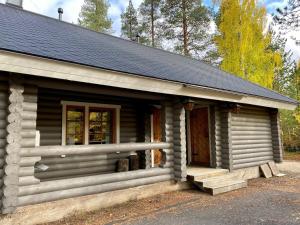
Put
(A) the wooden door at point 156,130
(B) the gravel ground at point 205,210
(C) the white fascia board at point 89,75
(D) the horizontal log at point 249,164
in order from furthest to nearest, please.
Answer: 1. (A) the wooden door at point 156,130
2. (D) the horizontal log at point 249,164
3. (B) the gravel ground at point 205,210
4. (C) the white fascia board at point 89,75

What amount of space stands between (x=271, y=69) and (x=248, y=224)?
45.3 ft

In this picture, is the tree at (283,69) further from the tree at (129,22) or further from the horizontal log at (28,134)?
the horizontal log at (28,134)

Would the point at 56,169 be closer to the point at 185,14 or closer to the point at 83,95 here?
the point at 83,95

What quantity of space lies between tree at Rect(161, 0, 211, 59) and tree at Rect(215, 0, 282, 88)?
163 inches

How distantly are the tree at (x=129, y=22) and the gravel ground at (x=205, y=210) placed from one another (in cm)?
2046

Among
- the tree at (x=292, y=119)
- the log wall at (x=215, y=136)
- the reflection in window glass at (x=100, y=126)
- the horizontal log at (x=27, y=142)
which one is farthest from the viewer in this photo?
the tree at (x=292, y=119)

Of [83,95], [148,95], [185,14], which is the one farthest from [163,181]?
[185,14]

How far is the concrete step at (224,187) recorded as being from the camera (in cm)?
621

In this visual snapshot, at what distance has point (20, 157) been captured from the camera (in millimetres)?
4027

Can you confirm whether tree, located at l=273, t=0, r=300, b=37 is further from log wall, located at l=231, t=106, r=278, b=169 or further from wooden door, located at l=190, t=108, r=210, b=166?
wooden door, located at l=190, t=108, r=210, b=166

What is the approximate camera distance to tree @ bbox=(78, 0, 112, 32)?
2262 cm

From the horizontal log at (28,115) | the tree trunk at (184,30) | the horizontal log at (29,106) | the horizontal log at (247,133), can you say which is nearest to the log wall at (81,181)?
the horizontal log at (28,115)

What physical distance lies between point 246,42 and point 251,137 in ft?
27.3

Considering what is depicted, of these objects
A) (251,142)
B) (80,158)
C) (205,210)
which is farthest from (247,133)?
(80,158)
